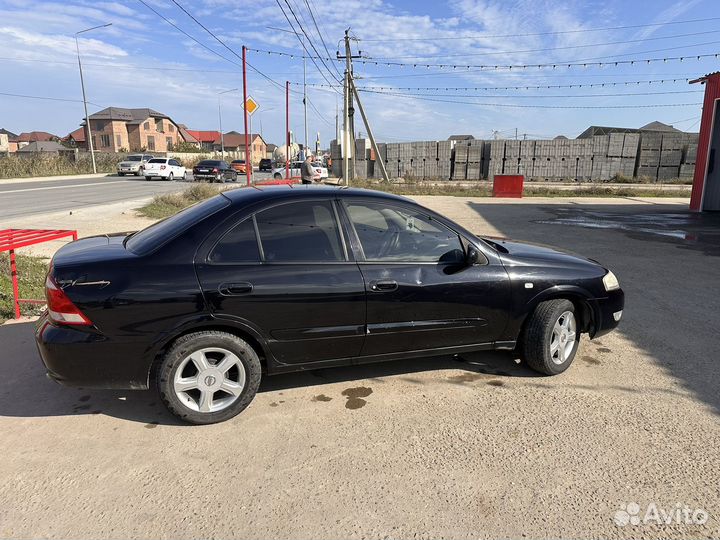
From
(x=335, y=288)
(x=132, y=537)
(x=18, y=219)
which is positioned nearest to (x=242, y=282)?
(x=335, y=288)

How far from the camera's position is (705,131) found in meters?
16.0

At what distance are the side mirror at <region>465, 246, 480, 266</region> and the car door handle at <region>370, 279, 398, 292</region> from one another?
62 centimetres

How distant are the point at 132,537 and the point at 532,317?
3087 mm

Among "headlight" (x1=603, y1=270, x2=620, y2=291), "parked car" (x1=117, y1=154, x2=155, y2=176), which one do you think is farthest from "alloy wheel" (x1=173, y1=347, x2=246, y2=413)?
"parked car" (x1=117, y1=154, x2=155, y2=176)

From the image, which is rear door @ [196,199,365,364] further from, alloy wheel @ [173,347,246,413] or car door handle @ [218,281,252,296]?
alloy wheel @ [173,347,246,413]

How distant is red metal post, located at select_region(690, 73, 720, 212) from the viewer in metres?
15.3

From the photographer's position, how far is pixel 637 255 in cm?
906

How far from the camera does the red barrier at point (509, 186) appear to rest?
2294 centimetres

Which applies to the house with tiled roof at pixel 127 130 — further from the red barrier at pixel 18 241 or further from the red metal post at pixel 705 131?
the red barrier at pixel 18 241

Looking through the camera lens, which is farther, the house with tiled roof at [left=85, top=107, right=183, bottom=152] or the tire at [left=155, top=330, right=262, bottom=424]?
the house with tiled roof at [left=85, top=107, right=183, bottom=152]

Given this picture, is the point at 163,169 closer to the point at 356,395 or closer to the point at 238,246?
the point at 238,246

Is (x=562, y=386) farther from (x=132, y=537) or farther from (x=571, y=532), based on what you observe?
(x=132, y=537)

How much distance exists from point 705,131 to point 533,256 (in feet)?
52.9

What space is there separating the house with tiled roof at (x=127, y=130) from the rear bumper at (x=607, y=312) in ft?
263
